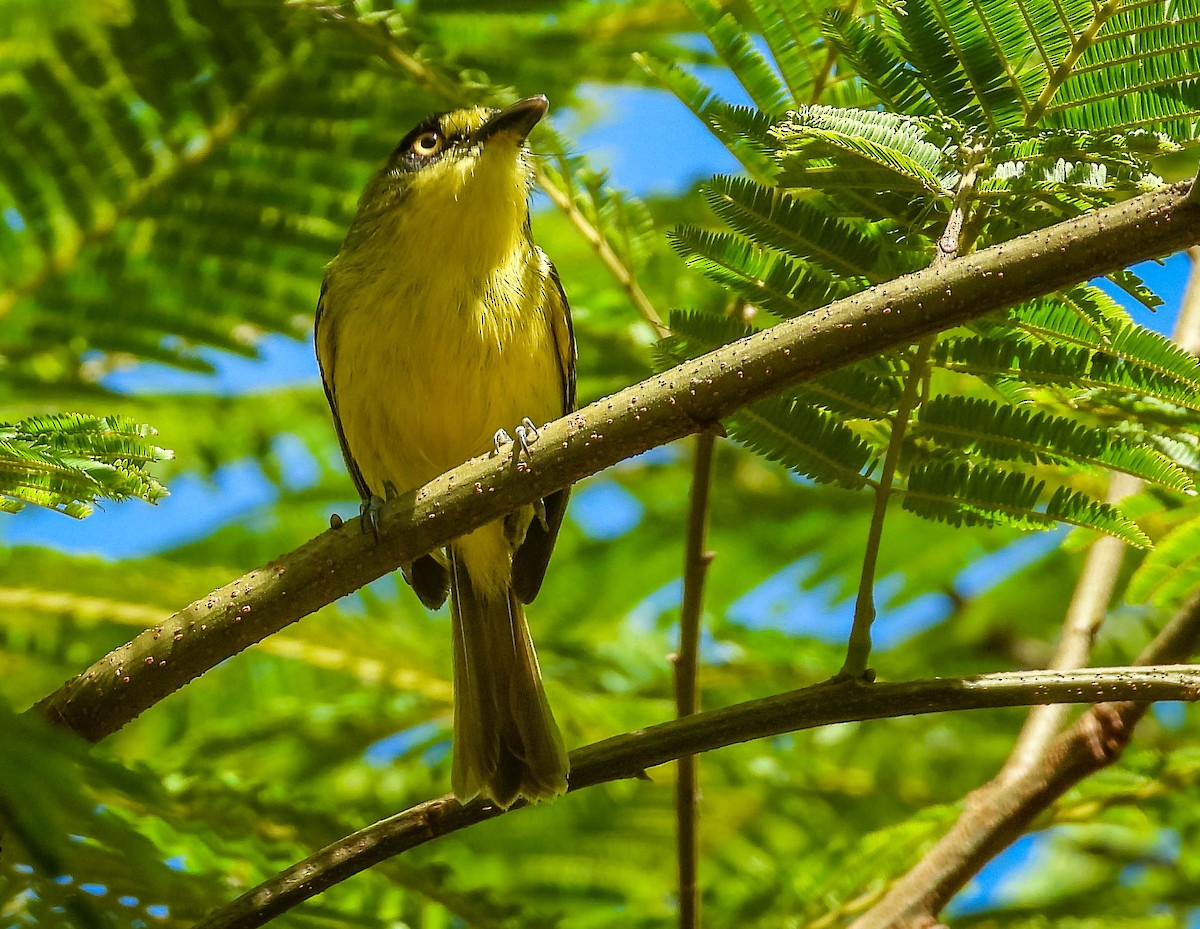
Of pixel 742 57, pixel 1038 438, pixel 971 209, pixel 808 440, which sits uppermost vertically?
pixel 742 57

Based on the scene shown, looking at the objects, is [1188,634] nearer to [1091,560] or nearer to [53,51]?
[1091,560]

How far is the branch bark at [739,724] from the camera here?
2.01 metres

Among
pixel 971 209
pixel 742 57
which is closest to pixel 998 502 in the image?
pixel 971 209

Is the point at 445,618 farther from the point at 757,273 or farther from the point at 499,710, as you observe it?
the point at 757,273

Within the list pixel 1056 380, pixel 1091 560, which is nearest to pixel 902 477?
pixel 1056 380

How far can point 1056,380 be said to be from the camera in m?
2.45

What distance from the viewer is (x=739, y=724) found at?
83.4 inches

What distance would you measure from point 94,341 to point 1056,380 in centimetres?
281

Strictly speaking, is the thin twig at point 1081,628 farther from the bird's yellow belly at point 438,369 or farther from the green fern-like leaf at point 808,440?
the bird's yellow belly at point 438,369

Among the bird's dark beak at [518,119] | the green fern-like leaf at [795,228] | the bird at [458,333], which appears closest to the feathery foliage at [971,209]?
the green fern-like leaf at [795,228]

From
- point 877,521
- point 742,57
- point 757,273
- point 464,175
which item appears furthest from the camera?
point 464,175

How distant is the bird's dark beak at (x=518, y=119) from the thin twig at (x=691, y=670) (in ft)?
4.23

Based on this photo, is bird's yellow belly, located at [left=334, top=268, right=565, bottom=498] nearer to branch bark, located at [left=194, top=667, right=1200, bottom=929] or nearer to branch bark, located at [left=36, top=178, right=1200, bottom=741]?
branch bark, located at [left=36, top=178, right=1200, bottom=741]

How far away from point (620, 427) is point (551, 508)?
Result: 2185 millimetres
